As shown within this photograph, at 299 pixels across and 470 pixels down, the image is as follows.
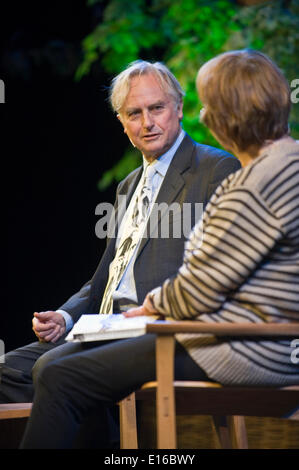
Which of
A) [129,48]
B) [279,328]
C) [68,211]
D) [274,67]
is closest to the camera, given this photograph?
[279,328]

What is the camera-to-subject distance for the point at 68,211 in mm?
5176

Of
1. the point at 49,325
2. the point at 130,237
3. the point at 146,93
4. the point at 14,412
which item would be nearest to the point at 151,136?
the point at 146,93

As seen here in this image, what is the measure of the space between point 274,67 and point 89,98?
3.61m

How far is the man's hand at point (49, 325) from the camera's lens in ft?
8.52

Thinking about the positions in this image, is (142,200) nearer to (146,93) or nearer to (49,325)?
(146,93)

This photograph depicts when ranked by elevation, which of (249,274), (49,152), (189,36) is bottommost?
(249,274)

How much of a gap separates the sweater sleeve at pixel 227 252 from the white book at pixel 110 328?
0.12m

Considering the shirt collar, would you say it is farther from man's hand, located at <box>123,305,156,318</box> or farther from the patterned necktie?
man's hand, located at <box>123,305,156,318</box>

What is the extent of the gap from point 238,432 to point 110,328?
2.83 ft

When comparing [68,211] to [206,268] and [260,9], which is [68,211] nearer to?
[260,9]

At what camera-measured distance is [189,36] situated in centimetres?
464

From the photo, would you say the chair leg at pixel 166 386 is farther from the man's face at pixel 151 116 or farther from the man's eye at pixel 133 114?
the man's eye at pixel 133 114

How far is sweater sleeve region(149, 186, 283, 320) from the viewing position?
1.63m
